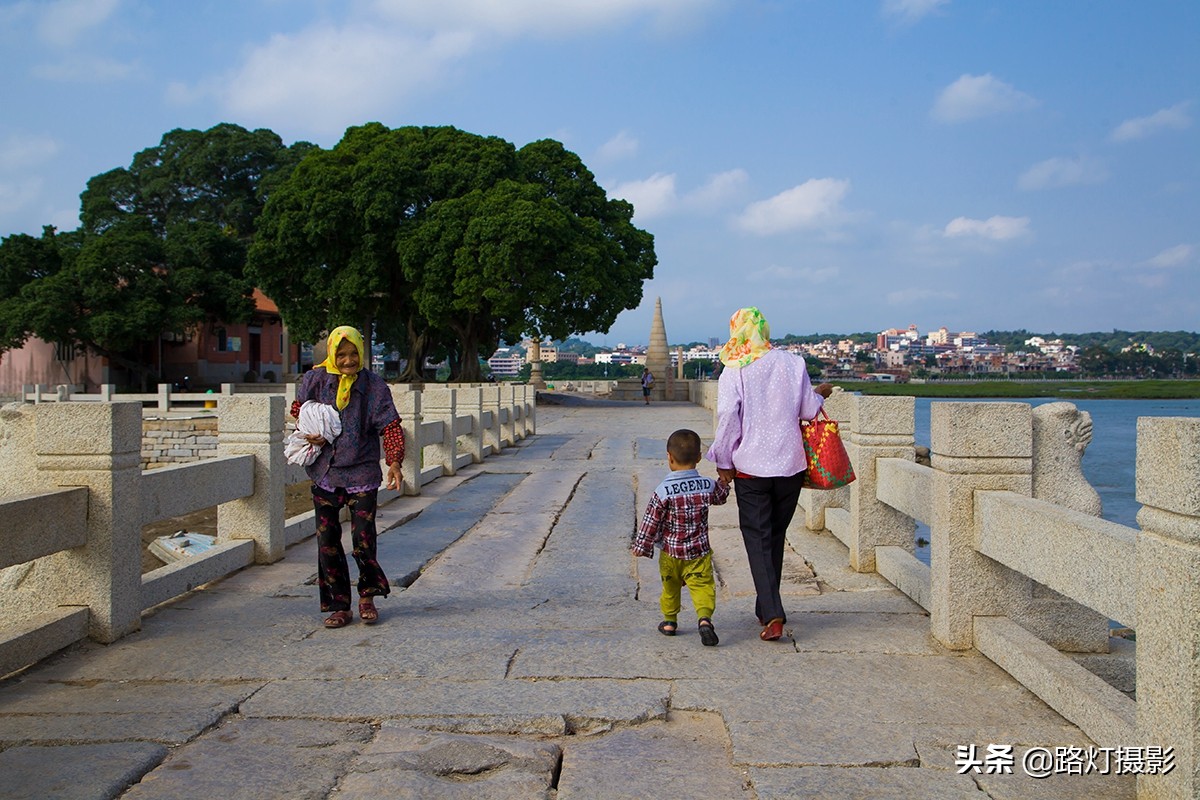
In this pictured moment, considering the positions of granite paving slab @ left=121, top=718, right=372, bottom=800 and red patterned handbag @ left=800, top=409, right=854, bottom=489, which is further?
red patterned handbag @ left=800, top=409, right=854, bottom=489

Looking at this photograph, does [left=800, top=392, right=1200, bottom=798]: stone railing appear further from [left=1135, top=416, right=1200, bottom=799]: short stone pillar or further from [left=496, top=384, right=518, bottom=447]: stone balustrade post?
[left=496, top=384, right=518, bottom=447]: stone balustrade post

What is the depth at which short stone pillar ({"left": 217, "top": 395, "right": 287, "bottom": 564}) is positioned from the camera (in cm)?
691

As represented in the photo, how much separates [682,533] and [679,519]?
7cm

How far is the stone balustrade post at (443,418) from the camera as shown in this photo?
13258 millimetres

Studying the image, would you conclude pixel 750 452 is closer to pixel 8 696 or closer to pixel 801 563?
pixel 801 563

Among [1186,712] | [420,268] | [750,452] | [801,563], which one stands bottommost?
Result: [801,563]

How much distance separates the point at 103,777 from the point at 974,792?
2859 millimetres

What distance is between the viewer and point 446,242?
35.3 m

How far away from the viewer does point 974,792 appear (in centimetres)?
312

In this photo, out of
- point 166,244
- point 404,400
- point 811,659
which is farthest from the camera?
point 166,244

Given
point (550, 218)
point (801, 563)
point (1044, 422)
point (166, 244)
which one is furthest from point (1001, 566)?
point (166, 244)

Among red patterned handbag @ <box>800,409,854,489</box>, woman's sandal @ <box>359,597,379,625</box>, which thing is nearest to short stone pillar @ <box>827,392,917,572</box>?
red patterned handbag @ <box>800,409,854,489</box>

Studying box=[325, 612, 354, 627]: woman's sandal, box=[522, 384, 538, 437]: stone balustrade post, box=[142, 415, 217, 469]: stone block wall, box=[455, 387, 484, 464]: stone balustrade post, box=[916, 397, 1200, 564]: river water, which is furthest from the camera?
box=[142, 415, 217, 469]: stone block wall

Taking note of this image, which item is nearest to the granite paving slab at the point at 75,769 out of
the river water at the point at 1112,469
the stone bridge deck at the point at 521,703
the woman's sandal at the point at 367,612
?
the stone bridge deck at the point at 521,703
